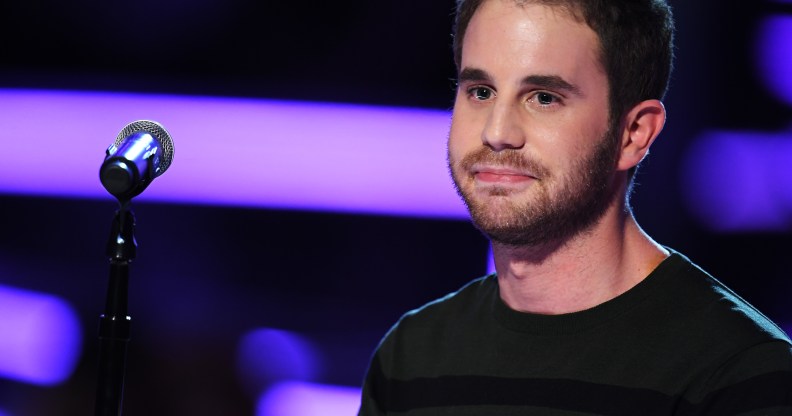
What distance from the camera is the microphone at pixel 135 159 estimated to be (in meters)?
1.57

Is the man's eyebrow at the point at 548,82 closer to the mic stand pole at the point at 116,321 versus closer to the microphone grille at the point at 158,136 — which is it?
the microphone grille at the point at 158,136

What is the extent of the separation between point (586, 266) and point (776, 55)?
4.31ft

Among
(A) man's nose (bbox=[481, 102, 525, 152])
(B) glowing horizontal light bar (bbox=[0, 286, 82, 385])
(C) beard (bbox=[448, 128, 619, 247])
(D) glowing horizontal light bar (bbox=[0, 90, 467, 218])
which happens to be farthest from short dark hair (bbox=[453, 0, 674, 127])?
(B) glowing horizontal light bar (bbox=[0, 286, 82, 385])

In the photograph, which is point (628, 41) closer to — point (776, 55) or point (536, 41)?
point (536, 41)

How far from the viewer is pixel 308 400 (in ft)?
10.3

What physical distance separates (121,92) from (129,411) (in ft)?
3.46

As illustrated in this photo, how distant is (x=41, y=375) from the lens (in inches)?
127

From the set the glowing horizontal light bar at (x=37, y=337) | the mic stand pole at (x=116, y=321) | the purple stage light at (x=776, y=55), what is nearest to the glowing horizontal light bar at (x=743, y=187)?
the purple stage light at (x=776, y=55)

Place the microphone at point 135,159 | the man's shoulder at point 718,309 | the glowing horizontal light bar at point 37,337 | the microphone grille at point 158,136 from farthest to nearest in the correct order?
the glowing horizontal light bar at point 37,337 → the man's shoulder at point 718,309 → the microphone grille at point 158,136 → the microphone at point 135,159

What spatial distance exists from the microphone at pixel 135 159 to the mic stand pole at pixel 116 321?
5 cm

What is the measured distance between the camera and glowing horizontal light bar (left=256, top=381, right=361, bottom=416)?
312cm

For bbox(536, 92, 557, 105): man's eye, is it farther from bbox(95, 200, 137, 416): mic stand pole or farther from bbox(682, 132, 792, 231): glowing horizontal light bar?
bbox(682, 132, 792, 231): glowing horizontal light bar

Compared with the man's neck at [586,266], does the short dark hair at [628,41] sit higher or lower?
higher

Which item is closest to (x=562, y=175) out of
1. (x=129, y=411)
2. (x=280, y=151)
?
(x=280, y=151)
